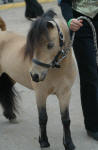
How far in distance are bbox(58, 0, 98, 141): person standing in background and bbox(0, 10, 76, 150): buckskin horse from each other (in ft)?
0.73

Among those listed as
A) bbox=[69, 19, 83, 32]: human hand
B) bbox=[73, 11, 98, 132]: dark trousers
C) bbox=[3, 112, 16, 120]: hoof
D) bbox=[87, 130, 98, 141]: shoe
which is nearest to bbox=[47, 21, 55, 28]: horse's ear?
bbox=[69, 19, 83, 32]: human hand

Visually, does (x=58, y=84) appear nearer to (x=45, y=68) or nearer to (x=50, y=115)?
(x=45, y=68)

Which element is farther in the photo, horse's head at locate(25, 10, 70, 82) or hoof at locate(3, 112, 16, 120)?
hoof at locate(3, 112, 16, 120)

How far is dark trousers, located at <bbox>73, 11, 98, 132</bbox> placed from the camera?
124 inches

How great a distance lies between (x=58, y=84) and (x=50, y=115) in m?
1.17

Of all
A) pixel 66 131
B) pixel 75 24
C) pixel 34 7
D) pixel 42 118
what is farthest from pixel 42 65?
pixel 34 7

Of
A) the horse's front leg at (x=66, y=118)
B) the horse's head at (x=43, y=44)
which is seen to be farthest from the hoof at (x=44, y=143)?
the horse's head at (x=43, y=44)

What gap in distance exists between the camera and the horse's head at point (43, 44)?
246 cm

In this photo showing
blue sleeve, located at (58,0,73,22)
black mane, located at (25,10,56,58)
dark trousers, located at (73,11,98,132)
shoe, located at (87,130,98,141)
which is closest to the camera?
black mane, located at (25,10,56,58)

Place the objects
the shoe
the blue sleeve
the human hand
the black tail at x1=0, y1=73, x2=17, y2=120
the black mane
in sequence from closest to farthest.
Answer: the black mane, the human hand, the blue sleeve, the shoe, the black tail at x1=0, y1=73, x2=17, y2=120

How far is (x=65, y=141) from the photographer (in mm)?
3119

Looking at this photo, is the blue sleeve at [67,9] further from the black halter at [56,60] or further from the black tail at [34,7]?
the black tail at [34,7]

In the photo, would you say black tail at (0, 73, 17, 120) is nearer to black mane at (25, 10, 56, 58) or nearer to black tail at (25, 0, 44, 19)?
black mane at (25, 10, 56, 58)

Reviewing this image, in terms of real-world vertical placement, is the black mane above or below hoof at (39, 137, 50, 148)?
above
